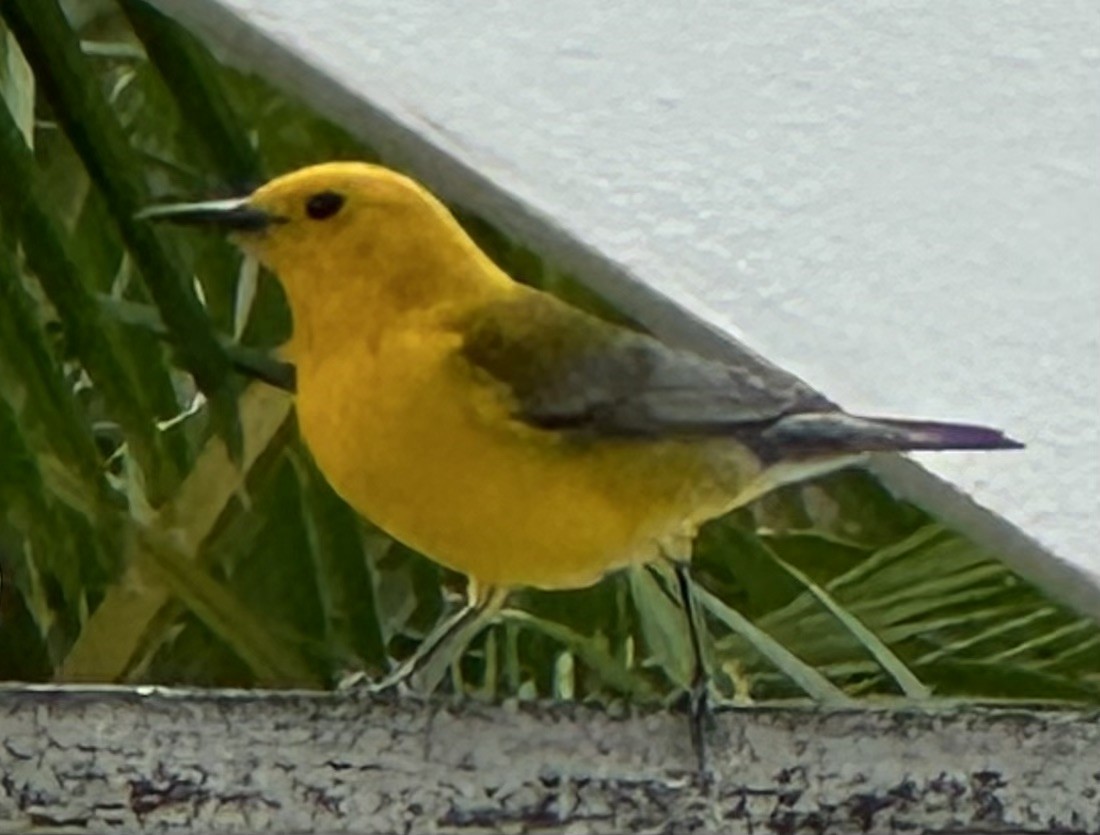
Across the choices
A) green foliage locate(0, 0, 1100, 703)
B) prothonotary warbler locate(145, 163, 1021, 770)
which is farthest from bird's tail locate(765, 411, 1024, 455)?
green foliage locate(0, 0, 1100, 703)

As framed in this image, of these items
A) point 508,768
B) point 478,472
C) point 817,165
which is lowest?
point 508,768

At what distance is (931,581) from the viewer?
93 cm

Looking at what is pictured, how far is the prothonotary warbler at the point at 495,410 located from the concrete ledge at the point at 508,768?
0.08 meters

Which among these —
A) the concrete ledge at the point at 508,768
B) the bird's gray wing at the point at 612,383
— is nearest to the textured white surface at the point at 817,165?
the bird's gray wing at the point at 612,383

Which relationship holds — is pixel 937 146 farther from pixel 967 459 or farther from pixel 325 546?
pixel 325 546

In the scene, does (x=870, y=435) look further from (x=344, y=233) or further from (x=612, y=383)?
(x=344, y=233)

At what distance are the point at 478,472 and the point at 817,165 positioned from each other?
9.2 inches

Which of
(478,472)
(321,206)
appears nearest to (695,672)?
(478,472)

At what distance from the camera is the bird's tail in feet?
2.37

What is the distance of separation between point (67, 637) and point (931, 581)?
380mm

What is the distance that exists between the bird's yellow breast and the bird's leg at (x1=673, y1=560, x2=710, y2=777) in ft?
0.08

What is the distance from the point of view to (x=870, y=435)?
760 mm

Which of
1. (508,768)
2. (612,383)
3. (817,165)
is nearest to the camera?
(508,768)

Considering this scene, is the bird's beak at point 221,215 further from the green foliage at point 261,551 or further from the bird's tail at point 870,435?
the bird's tail at point 870,435
